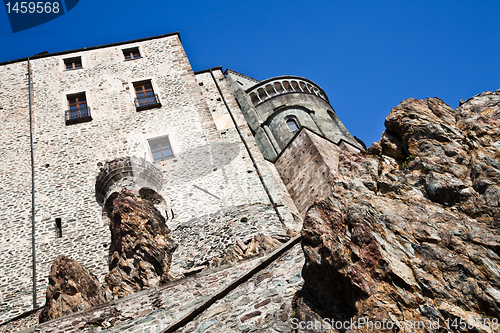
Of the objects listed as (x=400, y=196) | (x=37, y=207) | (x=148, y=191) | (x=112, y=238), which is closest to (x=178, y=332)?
(x=400, y=196)

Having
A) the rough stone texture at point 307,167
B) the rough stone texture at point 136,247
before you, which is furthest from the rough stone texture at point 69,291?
the rough stone texture at point 307,167

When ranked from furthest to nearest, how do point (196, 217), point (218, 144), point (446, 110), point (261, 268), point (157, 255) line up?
point (218, 144), point (196, 217), point (157, 255), point (446, 110), point (261, 268)

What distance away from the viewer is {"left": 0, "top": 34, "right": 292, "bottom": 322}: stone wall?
14.1 metres

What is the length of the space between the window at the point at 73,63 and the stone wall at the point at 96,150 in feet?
0.82

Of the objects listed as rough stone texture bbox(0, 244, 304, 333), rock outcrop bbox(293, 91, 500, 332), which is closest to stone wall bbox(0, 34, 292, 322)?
rough stone texture bbox(0, 244, 304, 333)

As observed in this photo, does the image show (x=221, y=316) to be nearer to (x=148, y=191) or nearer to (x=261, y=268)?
(x=261, y=268)

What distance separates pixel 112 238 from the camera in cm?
1329

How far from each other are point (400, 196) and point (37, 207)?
40.4ft

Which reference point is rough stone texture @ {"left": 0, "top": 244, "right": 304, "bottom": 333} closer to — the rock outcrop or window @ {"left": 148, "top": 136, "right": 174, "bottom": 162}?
the rock outcrop

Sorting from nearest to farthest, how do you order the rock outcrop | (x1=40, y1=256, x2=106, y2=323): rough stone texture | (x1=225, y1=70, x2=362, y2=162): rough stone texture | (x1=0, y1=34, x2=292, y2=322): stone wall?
the rock outcrop < (x1=40, y1=256, x2=106, y2=323): rough stone texture < (x1=0, y1=34, x2=292, y2=322): stone wall < (x1=225, y1=70, x2=362, y2=162): rough stone texture

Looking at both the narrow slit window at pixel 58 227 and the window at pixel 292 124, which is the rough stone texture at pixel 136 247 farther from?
the window at pixel 292 124

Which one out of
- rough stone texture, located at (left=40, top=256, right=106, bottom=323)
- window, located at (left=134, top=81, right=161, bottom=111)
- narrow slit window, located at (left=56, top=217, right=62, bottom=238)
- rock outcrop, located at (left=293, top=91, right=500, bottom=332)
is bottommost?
rock outcrop, located at (left=293, top=91, right=500, bottom=332)

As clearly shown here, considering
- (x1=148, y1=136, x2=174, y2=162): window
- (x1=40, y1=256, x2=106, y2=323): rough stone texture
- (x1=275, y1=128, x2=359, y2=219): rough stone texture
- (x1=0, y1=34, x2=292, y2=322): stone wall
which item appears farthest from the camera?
(x1=275, y1=128, x2=359, y2=219): rough stone texture

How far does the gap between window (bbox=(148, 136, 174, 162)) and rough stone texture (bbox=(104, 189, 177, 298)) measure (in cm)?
287
